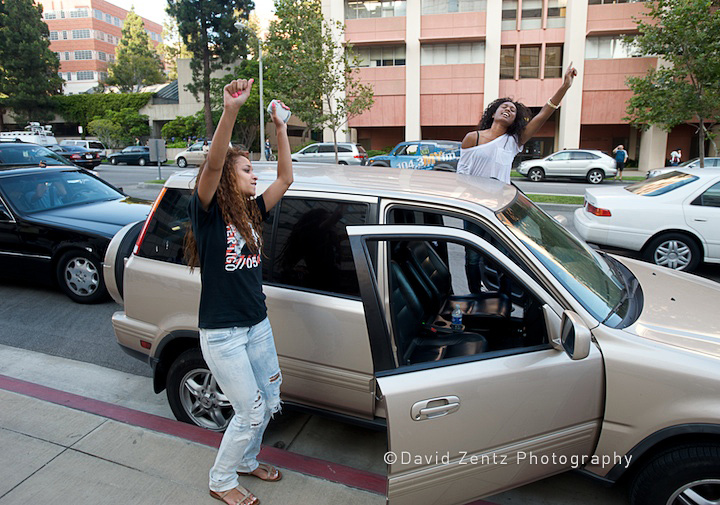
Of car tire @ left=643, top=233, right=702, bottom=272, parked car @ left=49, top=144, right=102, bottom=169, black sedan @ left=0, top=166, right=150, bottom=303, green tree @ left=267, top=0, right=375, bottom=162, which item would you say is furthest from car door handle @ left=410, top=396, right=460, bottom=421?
parked car @ left=49, top=144, right=102, bottom=169

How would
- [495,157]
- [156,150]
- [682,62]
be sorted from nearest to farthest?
[495,157] → [156,150] → [682,62]

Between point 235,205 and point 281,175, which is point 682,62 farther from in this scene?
point 235,205

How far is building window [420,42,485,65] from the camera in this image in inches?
1284

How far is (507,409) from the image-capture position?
216 cm

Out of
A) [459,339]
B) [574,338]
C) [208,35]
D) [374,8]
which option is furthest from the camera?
[208,35]

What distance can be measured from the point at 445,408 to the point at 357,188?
4.34 feet

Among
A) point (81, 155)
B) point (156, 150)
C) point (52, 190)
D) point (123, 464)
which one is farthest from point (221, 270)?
point (81, 155)

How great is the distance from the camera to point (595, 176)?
22.3 meters

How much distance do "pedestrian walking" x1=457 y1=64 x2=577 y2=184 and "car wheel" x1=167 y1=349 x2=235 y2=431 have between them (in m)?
2.71

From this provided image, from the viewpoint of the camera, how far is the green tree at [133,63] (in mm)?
59000

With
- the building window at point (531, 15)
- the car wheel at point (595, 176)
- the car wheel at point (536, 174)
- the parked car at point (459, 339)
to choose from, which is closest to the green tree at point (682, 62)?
the car wheel at point (595, 176)

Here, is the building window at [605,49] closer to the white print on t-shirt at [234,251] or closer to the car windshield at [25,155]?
the car windshield at [25,155]

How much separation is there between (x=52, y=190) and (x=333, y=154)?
62.7 feet

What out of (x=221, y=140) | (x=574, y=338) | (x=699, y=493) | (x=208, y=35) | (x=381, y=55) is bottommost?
(x=699, y=493)
